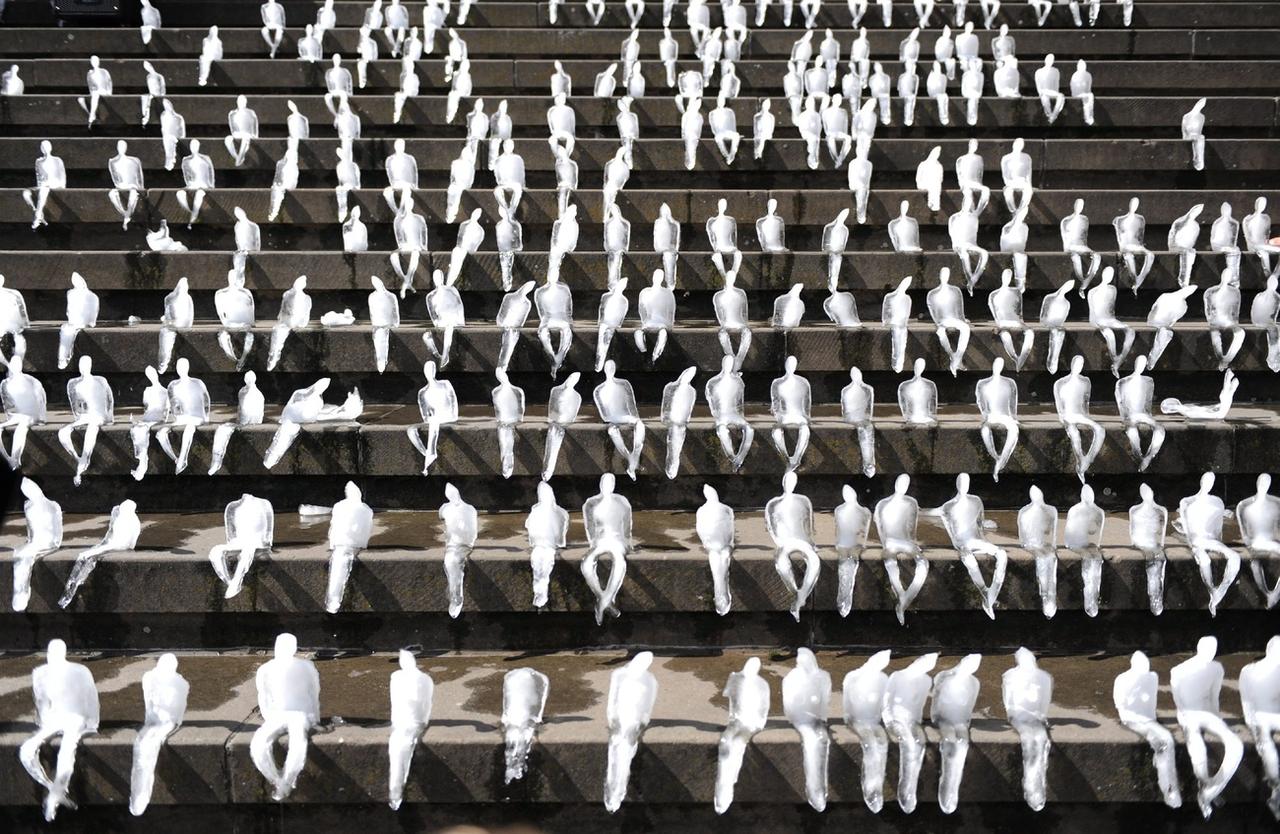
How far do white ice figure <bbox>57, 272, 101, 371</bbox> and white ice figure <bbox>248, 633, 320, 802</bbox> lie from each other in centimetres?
218

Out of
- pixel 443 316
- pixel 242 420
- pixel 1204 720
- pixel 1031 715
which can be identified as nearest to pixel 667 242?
pixel 443 316

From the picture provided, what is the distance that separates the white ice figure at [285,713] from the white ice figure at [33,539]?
3.10ft

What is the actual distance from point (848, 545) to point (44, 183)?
4.02 m

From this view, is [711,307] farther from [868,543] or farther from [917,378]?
[868,543]

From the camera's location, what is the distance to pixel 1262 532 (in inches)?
150

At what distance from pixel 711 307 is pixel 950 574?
→ 1999 mm

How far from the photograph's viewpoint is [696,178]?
6125 millimetres

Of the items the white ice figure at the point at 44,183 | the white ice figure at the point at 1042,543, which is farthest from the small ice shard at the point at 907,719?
the white ice figure at the point at 44,183

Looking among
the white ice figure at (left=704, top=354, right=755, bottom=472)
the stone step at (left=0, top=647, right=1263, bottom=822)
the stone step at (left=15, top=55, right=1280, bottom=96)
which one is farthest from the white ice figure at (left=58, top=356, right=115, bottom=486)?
the stone step at (left=15, top=55, right=1280, bottom=96)

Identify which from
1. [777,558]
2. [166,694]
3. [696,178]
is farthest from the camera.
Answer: [696,178]

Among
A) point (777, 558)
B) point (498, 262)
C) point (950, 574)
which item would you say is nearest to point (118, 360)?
point (498, 262)

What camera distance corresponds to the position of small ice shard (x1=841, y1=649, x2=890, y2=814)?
3082mm

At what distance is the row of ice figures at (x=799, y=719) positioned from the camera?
3074 mm

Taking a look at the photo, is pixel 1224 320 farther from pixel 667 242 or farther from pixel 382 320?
pixel 382 320
